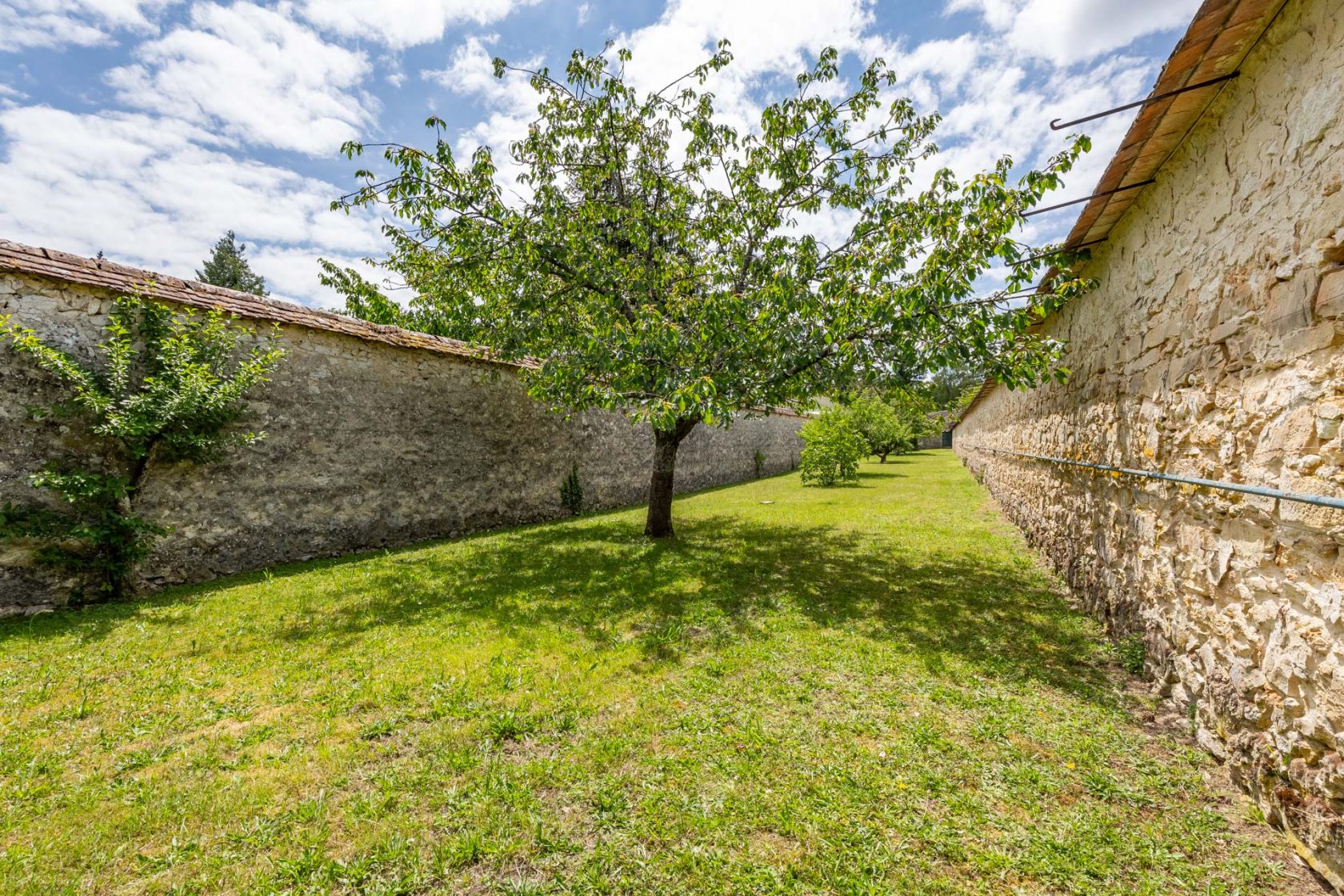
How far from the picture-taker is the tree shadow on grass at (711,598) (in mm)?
3895

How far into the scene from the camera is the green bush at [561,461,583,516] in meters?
10.3

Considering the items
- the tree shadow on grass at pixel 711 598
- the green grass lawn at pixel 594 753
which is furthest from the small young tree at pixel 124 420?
the green grass lawn at pixel 594 753

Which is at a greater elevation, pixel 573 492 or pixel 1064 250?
pixel 1064 250

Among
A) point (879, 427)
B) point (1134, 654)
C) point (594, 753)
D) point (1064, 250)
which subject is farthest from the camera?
point (879, 427)

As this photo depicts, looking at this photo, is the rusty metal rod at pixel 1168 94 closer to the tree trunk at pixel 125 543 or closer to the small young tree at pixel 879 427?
the tree trunk at pixel 125 543

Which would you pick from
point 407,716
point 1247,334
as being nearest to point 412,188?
point 407,716

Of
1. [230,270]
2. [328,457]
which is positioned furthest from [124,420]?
[230,270]

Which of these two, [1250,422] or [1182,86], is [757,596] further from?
[1182,86]

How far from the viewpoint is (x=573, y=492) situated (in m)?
10.5

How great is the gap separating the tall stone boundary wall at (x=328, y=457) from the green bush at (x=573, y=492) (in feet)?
0.50

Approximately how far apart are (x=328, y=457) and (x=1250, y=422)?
877 centimetres

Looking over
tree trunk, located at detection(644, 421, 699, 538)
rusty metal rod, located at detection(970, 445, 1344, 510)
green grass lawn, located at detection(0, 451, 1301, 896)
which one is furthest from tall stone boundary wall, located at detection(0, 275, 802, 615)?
rusty metal rod, located at detection(970, 445, 1344, 510)

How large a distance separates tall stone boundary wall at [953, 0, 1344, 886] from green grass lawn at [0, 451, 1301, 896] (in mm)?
376

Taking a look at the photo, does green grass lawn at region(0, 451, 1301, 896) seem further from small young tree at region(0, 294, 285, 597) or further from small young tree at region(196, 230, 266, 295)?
small young tree at region(196, 230, 266, 295)
